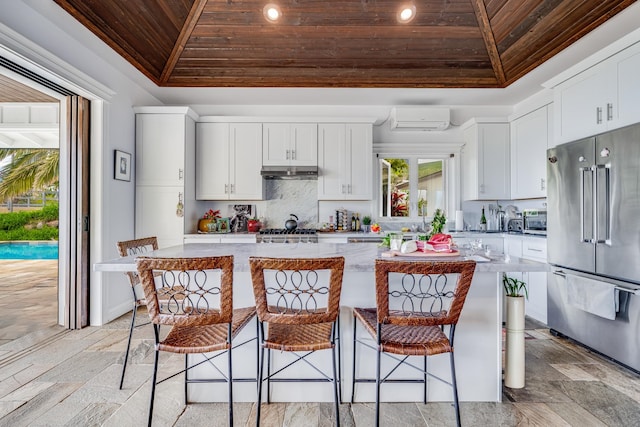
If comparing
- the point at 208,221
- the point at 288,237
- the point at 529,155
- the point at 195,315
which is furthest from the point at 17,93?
the point at 529,155

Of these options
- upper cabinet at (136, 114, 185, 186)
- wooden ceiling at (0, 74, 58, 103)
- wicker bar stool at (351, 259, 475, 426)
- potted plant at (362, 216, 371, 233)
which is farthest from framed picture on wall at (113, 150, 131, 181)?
wicker bar stool at (351, 259, 475, 426)

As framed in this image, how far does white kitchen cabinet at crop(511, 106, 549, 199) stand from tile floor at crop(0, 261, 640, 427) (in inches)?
73.6

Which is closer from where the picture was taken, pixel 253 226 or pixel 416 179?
pixel 253 226

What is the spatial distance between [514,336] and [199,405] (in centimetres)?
200

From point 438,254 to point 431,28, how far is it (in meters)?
2.43

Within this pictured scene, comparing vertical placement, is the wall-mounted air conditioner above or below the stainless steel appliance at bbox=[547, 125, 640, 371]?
above

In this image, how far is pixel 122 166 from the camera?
370cm

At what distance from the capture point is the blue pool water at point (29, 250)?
7.64 metres

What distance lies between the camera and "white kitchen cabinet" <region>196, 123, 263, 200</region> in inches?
172

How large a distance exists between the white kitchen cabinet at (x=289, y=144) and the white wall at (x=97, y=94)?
5.33 feet

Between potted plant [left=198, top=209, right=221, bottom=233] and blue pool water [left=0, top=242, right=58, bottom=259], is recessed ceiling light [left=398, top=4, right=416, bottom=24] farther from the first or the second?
blue pool water [left=0, top=242, right=58, bottom=259]

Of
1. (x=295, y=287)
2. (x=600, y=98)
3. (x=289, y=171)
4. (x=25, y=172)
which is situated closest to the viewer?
(x=295, y=287)

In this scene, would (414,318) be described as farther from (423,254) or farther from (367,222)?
(367,222)

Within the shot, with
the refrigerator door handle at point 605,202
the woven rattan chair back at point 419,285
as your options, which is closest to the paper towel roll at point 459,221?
the refrigerator door handle at point 605,202
